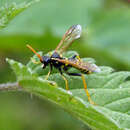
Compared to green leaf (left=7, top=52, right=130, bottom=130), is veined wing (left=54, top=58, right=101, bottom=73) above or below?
above

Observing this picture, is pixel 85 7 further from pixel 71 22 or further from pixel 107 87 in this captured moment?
pixel 107 87

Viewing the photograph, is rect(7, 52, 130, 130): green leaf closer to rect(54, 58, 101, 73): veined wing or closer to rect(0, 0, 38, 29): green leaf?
rect(54, 58, 101, 73): veined wing

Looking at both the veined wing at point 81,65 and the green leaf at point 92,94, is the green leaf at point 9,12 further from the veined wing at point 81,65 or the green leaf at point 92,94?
the veined wing at point 81,65

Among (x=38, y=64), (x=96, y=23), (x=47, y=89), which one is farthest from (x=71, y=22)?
(x=47, y=89)

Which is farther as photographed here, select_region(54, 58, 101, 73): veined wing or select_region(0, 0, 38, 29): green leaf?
select_region(54, 58, 101, 73): veined wing

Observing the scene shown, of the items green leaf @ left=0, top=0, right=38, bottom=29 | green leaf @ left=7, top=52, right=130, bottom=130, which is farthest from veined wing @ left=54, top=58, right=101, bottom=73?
green leaf @ left=0, top=0, right=38, bottom=29

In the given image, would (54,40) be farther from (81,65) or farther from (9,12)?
(9,12)
